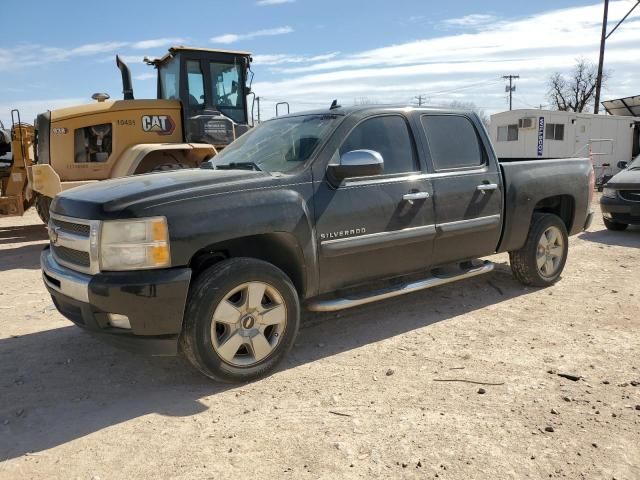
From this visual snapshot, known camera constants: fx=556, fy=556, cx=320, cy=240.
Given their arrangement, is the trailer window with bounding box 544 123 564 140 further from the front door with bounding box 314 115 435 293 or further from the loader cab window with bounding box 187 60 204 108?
the front door with bounding box 314 115 435 293

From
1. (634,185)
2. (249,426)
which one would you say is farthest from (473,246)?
(634,185)

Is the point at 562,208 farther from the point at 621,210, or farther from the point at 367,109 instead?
the point at 621,210

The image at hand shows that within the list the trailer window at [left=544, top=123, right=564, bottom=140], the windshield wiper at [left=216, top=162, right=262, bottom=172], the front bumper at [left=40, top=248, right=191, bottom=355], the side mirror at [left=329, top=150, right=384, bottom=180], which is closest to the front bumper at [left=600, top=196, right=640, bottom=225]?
the side mirror at [left=329, top=150, right=384, bottom=180]

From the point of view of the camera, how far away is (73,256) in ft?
12.1

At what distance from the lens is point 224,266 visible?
3.64 m

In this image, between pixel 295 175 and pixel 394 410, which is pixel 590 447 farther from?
pixel 295 175

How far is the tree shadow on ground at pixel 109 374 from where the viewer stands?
10.8 feet

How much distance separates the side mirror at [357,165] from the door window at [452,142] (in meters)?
0.94

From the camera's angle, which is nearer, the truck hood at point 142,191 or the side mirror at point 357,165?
the truck hood at point 142,191

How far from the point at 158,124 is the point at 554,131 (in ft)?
53.8

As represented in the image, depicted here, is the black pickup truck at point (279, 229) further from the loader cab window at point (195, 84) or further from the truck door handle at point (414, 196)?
the loader cab window at point (195, 84)

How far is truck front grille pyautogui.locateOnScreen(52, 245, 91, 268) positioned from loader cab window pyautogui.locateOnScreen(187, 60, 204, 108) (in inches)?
240

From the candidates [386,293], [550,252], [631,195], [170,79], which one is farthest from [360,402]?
[631,195]

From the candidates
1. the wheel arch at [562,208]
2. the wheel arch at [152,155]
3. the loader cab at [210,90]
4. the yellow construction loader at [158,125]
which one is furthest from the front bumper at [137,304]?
the loader cab at [210,90]
